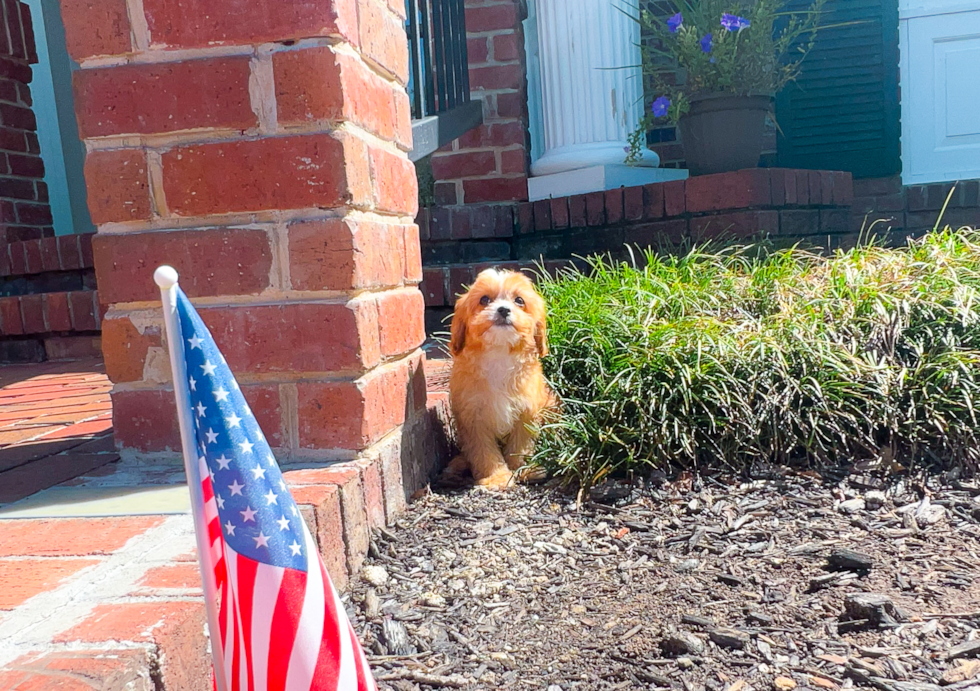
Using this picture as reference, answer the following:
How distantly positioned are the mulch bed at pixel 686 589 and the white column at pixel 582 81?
286 centimetres

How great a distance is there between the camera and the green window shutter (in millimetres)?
5074

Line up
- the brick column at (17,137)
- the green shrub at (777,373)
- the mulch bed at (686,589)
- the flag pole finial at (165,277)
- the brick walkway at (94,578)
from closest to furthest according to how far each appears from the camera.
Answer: the flag pole finial at (165,277) → the brick walkway at (94,578) → the mulch bed at (686,589) → the green shrub at (777,373) → the brick column at (17,137)

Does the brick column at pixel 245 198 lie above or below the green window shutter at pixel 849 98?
below

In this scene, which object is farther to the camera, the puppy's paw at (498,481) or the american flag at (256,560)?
the puppy's paw at (498,481)

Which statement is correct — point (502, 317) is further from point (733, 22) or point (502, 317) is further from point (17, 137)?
point (17, 137)

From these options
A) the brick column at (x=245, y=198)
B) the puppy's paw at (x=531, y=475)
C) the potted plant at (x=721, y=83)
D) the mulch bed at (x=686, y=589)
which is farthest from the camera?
the potted plant at (x=721, y=83)

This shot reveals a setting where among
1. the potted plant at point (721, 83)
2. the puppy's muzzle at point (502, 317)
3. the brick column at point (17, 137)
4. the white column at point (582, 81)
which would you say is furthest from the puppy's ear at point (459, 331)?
the brick column at point (17, 137)

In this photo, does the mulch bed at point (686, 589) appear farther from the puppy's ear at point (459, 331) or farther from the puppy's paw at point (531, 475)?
the puppy's ear at point (459, 331)

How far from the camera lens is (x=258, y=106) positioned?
1606 mm

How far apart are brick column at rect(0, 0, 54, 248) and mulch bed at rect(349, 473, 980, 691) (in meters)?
3.70

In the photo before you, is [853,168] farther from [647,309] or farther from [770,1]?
[647,309]

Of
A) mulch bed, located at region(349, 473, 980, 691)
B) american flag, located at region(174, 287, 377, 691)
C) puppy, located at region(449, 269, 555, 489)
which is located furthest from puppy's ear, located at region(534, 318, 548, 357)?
american flag, located at region(174, 287, 377, 691)

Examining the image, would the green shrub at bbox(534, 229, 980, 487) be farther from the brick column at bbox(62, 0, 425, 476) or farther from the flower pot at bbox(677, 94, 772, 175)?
the flower pot at bbox(677, 94, 772, 175)

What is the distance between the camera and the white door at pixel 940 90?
16.7 feet
